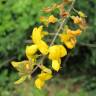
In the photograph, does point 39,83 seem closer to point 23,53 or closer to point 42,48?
point 42,48

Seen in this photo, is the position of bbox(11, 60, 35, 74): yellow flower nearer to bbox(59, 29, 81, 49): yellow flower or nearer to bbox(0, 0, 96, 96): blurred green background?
bbox(59, 29, 81, 49): yellow flower

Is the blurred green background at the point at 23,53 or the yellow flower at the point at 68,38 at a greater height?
the yellow flower at the point at 68,38

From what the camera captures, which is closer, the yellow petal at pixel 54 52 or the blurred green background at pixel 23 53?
the yellow petal at pixel 54 52

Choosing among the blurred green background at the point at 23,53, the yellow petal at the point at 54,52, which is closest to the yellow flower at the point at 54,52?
the yellow petal at the point at 54,52

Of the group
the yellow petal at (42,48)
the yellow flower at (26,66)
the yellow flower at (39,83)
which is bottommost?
the yellow flower at (39,83)

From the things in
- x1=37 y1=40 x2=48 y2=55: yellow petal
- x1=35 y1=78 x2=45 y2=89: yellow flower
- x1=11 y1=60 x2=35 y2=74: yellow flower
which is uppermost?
x1=37 y1=40 x2=48 y2=55: yellow petal

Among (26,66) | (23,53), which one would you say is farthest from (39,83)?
Answer: (23,53)

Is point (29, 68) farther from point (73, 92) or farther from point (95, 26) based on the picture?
point (73, 92)

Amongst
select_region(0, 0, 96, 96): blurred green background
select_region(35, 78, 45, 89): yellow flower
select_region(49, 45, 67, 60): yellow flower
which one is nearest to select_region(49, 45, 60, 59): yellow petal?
select_region(49, 45, 67, 60): yellow flower

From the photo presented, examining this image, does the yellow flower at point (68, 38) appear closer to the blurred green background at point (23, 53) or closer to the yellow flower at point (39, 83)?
the yellow flower at point (39, 83)
